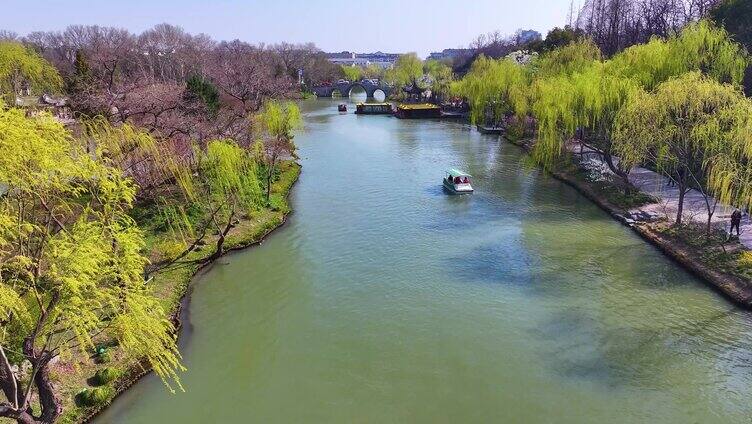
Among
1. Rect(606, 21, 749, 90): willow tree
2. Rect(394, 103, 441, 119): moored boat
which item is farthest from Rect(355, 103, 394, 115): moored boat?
Rect(606, 21, 749, 90): willow tree

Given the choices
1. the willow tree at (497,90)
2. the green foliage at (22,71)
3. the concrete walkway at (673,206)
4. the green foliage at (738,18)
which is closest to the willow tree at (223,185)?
the concrete walkway at (673,206)

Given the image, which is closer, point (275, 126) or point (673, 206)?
point (673, 206)

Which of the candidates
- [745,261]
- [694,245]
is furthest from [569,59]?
[745,261]

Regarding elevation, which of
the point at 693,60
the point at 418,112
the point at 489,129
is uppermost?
the point at 693,60

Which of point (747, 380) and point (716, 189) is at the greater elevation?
point (716, 189)

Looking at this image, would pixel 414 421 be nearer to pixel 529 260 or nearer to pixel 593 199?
pixel 529 260

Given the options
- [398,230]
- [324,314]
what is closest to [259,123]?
[398,230]

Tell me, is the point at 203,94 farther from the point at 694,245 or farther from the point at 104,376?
the point at 694,245
